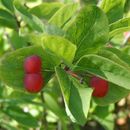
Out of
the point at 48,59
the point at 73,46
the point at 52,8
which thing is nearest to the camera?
the point at 73,46

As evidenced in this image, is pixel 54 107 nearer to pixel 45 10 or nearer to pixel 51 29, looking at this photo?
pixel 45 10

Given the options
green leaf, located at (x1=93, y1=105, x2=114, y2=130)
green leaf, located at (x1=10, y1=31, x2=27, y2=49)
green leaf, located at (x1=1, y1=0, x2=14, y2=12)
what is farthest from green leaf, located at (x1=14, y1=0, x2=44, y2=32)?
green leaf, located at (x1=93, y1=105, x2=114, y2=130)

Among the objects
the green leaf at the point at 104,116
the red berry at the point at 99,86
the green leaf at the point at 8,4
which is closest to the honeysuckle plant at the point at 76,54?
the red berry at the point at 99,86

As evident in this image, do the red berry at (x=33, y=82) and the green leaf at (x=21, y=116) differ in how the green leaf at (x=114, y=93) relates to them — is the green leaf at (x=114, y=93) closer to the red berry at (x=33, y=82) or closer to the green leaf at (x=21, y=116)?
the red berry at (x=33, y=82)

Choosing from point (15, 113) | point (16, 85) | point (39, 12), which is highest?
point (39, 12)

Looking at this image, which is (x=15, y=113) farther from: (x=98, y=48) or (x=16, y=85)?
(x=98, y=48)

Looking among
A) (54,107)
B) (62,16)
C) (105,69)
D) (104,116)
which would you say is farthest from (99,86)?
(104,116)

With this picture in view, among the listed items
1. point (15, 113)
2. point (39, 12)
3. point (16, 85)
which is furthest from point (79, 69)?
point (15, 113)
